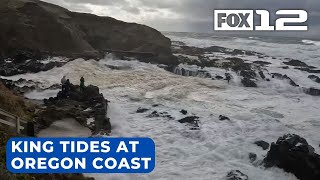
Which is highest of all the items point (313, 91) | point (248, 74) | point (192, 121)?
point (248, 74)

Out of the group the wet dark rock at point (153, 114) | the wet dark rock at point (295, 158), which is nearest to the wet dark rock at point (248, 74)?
the wet dark rock at point (153, 114)

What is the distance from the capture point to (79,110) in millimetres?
18188

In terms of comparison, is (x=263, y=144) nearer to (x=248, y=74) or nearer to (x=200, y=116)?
(x=200, y=116)

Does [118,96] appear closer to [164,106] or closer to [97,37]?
[164,106]

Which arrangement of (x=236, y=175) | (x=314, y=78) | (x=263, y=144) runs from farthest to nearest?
(x=314, y=78)
(x=263, y=144)
(x=236, y=175)

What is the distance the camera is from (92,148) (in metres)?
6.77

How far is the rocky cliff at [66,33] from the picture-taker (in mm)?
39219

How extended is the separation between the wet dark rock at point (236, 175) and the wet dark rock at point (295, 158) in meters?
1.53

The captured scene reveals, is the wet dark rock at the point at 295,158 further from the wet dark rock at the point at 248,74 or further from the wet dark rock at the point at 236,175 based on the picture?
the wet dark rock at the point at 248,74

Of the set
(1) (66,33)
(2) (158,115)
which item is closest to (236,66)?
(1) (66,33)

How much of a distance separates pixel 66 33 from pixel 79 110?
2571 cm

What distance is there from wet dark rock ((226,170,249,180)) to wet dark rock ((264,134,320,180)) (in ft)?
5.01

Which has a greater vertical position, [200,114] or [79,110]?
[79,110]

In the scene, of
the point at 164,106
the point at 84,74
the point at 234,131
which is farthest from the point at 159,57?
the point at 234,131
